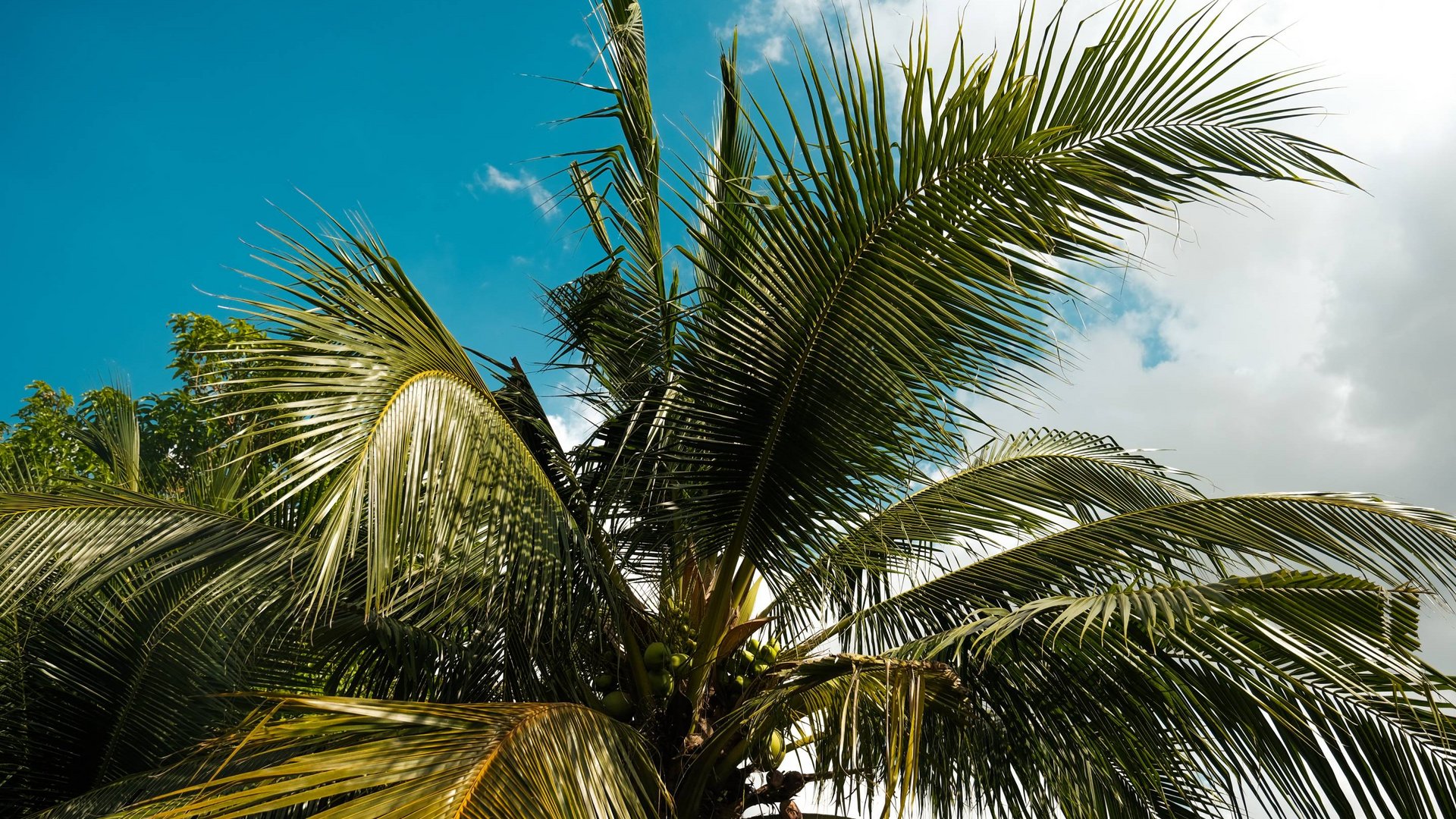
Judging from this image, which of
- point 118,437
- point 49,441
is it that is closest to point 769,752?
point 118,437

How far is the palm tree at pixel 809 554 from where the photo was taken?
2.80m

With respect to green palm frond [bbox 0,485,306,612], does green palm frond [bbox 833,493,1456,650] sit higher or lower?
higher

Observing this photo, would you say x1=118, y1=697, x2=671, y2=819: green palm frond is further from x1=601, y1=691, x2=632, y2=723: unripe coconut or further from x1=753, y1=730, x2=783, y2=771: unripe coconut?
x1=753, y1=730, x2=783, y2=771: unripe coconut

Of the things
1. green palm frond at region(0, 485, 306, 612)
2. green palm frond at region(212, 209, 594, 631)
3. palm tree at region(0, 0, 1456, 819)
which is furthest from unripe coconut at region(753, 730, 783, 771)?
green palm frond at region(0, 485, 306, 612)

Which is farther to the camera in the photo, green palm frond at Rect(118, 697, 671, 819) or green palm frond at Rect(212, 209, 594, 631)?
green palm frond at Rect(212, 209, 594, 631)

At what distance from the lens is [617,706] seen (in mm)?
3865

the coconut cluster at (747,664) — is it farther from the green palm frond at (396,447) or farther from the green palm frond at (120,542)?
the green palm frond at (120,542)

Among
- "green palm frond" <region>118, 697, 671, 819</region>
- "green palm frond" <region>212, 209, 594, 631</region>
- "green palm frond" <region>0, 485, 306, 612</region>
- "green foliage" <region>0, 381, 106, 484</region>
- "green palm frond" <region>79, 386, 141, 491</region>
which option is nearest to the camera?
"green palm frond" <region>118, 697, 671, 819</region>

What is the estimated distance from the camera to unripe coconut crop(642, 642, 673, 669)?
392cm

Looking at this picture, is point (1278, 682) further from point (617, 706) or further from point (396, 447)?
point (396, 447)

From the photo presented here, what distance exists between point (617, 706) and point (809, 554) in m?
0.91

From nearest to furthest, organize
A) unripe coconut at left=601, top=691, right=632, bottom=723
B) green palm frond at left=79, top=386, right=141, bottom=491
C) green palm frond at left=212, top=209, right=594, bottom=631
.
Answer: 1. green palm frond at left=212, top=209, right=594, bottom=631
2. unripe coconut at left=601, top=691, right=632, bottom=723
3. green palm frond at left=79, top=386, right=141, bottom=491

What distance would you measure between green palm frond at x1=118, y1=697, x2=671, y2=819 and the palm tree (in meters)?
0.01

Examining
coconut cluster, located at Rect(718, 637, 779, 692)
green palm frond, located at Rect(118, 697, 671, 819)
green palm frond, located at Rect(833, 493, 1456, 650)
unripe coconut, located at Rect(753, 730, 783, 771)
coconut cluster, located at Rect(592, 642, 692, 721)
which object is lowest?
green palm frond, located at Rect(118, 697, 671, 819)
